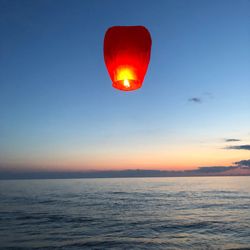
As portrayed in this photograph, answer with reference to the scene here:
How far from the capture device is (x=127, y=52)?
9.41ft

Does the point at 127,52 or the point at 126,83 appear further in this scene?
the point at 126,83

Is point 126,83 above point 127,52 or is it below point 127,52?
below

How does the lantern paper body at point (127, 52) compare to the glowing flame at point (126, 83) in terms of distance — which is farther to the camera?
the glowing flame at point (126, 83)

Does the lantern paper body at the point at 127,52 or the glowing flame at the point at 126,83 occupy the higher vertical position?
the lantern paper body at the point at 127,52

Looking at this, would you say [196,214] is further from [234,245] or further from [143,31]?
[143,31]

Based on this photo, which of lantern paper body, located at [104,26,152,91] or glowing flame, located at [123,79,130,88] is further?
glowing flame, located at [123,79,130,88]

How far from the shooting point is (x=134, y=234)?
54.4 feet

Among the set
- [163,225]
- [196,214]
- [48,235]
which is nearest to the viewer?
[48,235]

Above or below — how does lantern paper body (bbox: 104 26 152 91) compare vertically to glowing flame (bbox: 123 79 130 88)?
above

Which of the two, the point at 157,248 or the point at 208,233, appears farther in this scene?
the point at 208,233

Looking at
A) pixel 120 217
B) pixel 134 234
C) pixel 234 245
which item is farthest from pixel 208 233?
pixel 120 217

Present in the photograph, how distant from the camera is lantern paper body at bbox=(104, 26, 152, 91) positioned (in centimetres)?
287

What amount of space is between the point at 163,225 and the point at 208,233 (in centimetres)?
346

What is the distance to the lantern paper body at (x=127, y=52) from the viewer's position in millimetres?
2871
